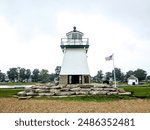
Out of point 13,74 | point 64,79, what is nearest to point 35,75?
point 13,74

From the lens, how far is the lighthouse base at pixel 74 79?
1282 inches

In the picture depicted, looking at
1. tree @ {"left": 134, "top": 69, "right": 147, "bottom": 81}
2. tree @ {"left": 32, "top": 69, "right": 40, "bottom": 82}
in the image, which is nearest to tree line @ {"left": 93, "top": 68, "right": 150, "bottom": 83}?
tree @ {"left": 134, "top": 69, "right": 147, "bottom": 81}

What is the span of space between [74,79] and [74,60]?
6.92 feet

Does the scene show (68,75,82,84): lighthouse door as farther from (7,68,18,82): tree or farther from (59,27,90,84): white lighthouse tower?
(7,68,18,82): tree

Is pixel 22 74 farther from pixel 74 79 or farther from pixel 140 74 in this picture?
pixel 74 79

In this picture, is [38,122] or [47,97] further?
[47,97]

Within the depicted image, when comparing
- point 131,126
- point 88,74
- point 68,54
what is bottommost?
point 131,126

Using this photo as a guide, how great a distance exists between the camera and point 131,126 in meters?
10.6

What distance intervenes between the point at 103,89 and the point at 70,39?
25.6ft

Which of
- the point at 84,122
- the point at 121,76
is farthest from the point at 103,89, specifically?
the point at 121,76

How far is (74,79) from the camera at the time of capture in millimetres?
33156

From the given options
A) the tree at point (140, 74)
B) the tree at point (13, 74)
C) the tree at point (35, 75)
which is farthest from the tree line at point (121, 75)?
the tree at point (13, 74)

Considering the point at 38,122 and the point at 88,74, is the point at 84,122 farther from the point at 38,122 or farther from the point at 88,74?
the point at 88,74

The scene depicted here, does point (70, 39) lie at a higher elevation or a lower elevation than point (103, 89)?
higher
